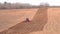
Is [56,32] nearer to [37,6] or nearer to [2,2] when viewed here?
[37,6]

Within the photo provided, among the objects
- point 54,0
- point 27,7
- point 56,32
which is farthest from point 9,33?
point 54,0

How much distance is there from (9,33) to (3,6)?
842 mm

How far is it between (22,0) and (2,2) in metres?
0.24

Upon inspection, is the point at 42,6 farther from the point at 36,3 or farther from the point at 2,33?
the point at 2,33

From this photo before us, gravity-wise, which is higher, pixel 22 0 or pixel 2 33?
pixel 22 0

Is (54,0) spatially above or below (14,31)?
above

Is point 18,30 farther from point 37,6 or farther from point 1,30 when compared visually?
point 37,6

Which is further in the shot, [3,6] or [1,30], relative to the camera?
[3,6]

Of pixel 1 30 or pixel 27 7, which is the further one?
pixel 27 7

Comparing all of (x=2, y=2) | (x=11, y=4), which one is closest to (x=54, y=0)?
(x=11, y=4)

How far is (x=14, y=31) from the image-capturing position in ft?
2.49

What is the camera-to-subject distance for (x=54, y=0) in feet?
5.24

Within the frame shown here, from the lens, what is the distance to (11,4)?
158 centimetres

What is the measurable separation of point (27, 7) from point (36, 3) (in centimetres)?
14
